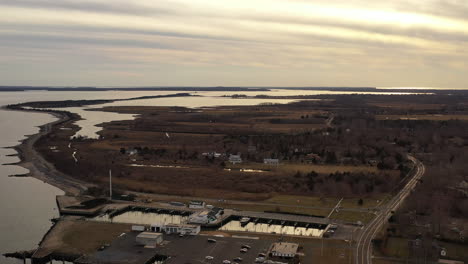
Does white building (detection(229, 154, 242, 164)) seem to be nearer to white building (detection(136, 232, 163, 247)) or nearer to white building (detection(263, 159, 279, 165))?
white building (detection(263, 159, 279, 165))

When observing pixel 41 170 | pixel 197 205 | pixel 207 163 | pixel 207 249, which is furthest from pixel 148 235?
pixel 41 170

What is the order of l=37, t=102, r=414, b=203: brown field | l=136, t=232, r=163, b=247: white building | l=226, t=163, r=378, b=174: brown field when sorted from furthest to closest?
l=226, t=163, r=378, b=174: brown field → l=37, t=102, r=414, b=203: brown field → l=136, t=232, r=163, b=247: white building

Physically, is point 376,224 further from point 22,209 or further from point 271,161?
point 22,209

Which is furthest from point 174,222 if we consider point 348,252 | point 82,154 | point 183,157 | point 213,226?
point 82,154

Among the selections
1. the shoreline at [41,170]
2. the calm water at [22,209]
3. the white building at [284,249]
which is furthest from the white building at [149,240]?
the shoreline at [41,170]

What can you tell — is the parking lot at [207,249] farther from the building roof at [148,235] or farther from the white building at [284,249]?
the building roof at [148,235]

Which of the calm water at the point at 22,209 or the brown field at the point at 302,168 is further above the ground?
the brown field at the point at 302,168

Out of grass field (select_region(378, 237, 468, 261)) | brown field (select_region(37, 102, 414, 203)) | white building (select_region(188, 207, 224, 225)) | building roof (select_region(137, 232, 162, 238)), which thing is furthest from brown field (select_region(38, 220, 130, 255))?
grass field (select_region(378, 237, 468, 261))
